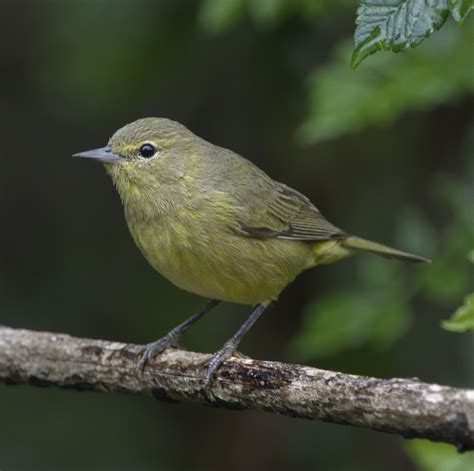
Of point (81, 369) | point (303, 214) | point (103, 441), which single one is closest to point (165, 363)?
point (81, 369)

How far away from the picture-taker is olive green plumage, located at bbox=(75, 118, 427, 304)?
4848 mm

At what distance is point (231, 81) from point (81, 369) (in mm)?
3188

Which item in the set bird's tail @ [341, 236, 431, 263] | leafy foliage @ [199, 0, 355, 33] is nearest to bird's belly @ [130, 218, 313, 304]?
bird's tail @ [341, 236, 431, 263]

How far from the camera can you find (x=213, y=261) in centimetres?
483

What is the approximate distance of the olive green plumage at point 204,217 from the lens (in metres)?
4.85

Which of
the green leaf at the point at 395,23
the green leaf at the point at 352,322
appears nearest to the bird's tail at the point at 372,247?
the green leaf at the point at 352,322

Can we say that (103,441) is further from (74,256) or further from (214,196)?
(214,196)

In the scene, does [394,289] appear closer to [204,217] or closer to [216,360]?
[204,217]

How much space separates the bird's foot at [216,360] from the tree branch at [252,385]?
0.04m

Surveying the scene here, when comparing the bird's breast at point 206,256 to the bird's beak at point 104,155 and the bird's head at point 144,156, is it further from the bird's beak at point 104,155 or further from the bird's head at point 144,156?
the bird's beak at point 104,155

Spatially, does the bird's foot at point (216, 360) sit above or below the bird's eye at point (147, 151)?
below

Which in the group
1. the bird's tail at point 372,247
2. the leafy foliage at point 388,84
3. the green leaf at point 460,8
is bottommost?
the bird's tail at point 372,247

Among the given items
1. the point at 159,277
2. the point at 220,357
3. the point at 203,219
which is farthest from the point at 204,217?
the point at 159,277

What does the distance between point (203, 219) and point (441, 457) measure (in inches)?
72.7
